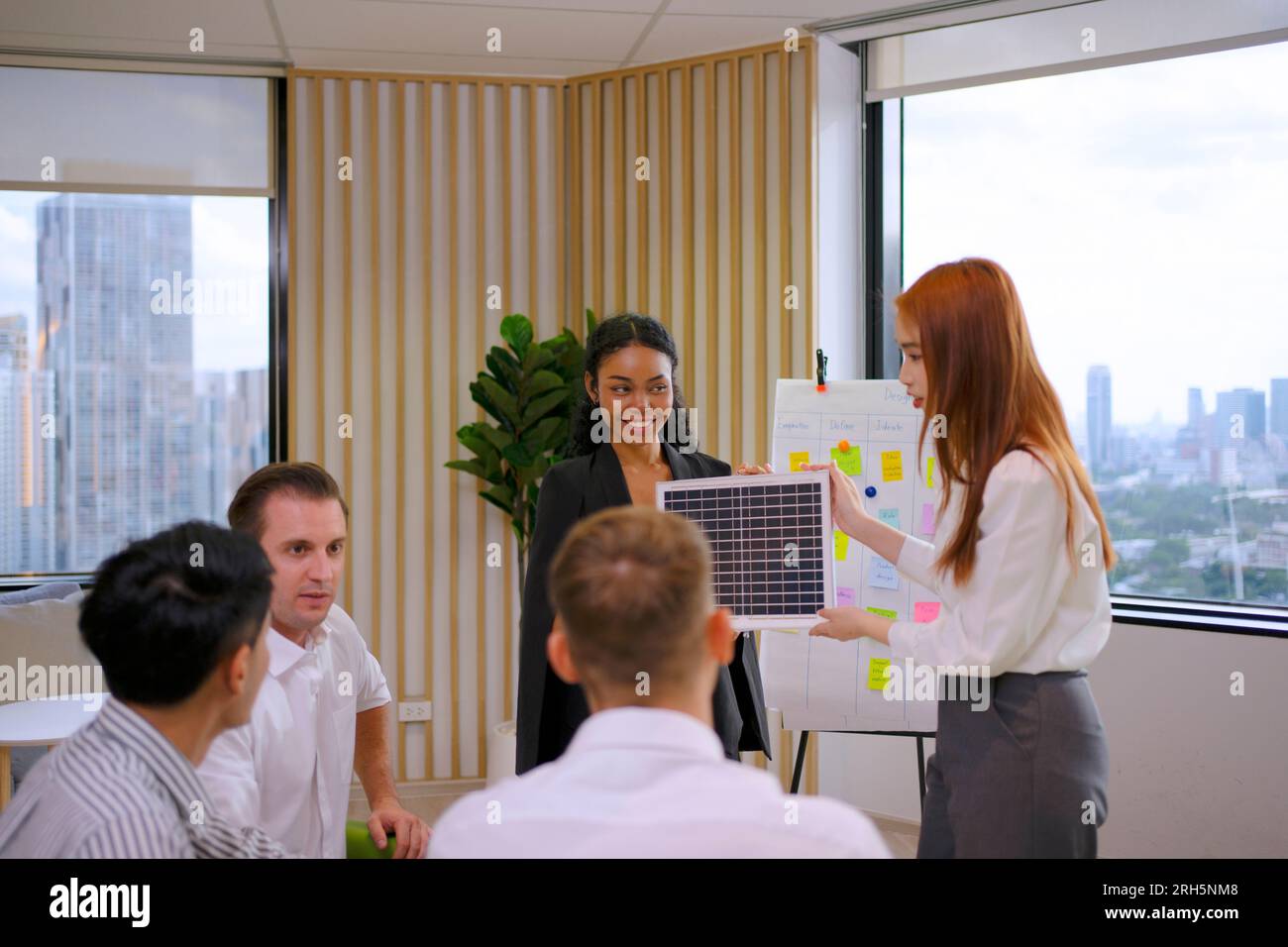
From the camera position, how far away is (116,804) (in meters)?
1.21

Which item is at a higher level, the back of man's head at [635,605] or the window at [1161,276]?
the window at [1161,276]

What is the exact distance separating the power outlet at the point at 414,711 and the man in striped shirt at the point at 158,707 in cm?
337

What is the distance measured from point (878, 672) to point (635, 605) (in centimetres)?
234

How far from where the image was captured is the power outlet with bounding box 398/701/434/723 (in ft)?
15.5

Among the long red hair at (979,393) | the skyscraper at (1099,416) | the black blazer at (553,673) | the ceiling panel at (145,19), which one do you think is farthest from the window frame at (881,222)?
the long red hair at (979,393)

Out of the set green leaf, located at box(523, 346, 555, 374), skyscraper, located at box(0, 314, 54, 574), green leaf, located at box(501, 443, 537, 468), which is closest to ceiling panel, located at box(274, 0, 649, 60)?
green leaf, located at box(523, 346, 555, 374)

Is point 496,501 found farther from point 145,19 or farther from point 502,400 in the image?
point 145,19

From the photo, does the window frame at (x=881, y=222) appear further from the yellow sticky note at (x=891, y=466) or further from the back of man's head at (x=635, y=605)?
the back of man's head at (x=635, y=605)

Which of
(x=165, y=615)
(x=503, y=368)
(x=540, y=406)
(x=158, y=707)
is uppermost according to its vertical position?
(x=503, y=368)

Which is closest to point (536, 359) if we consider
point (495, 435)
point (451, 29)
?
point (495, 435)

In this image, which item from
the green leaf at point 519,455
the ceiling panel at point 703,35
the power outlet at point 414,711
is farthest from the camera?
the power outlet at point 414,711

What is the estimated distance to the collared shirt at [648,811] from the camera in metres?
1.05

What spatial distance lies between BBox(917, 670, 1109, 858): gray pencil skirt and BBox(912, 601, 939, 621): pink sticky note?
1412 millimetres

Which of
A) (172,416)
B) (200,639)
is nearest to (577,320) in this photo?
(172,416)
